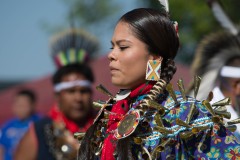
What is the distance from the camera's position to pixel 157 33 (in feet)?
9.44

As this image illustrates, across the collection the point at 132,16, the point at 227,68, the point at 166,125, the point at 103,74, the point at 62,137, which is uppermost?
the point at 132,16

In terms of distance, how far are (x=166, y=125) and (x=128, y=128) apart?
0.51 ft

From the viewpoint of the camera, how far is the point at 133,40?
2861mm

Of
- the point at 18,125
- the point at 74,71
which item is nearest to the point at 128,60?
the point at 74,71

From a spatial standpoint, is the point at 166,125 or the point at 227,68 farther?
the point at 227,68

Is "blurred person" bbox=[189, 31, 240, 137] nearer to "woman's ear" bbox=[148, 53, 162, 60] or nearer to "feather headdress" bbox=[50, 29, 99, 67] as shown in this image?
"feather headdress" bbox=[50, 29, 99, 67]

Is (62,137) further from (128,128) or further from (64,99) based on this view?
(128,128)

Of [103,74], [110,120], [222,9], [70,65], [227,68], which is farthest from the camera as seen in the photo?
[103,74]

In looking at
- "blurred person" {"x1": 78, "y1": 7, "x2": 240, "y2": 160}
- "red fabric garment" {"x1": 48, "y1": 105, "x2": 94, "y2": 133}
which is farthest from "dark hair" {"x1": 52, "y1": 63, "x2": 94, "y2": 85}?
"blurred person" {"x1": 78, "y1": 7, "x2": 240, "y2": 160}

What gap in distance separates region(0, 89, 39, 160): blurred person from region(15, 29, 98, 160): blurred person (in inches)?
57.8

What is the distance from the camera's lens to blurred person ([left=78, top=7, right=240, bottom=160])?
2734 mm

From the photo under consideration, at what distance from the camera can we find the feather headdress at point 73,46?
5523 mm

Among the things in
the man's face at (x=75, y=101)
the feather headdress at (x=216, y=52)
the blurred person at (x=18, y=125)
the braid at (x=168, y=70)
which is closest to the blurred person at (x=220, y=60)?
the feather headdress at (x=216, y=52)

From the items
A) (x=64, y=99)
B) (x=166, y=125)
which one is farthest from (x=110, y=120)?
(x=64, y=99)
